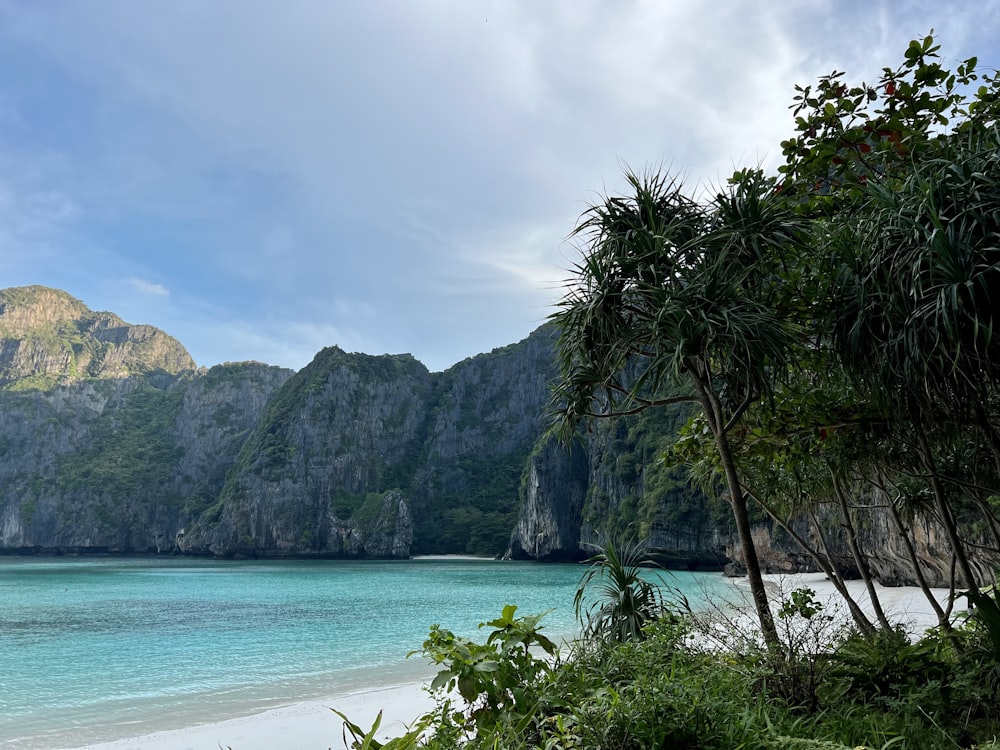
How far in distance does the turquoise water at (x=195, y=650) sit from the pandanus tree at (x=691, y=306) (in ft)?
5.20

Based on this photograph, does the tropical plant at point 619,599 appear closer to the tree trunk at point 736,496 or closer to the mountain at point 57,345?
the tree trunk at point 736,496

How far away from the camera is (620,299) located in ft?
15.4

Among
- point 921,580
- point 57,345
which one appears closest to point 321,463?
point 921,580

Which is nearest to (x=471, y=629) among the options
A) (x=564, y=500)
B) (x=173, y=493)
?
(x=564, y=500)

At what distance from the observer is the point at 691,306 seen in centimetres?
418

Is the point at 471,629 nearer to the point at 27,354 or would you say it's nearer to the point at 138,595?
the point at 138,595

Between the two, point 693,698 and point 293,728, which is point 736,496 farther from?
point 293,728

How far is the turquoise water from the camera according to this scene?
9.51 m

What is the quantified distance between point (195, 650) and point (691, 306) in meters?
16.1

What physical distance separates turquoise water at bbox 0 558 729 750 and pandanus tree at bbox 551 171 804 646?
62.4 inches

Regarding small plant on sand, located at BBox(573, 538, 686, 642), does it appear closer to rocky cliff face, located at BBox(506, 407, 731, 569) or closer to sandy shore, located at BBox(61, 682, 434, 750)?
sandy shore, located at BBox(61, 682, 434, 750)

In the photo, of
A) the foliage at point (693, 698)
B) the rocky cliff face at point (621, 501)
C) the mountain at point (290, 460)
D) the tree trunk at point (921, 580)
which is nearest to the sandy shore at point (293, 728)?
the foliage at point (693, 698)

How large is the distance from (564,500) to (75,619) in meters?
62.8

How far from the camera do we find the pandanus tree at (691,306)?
4121 millimetres
